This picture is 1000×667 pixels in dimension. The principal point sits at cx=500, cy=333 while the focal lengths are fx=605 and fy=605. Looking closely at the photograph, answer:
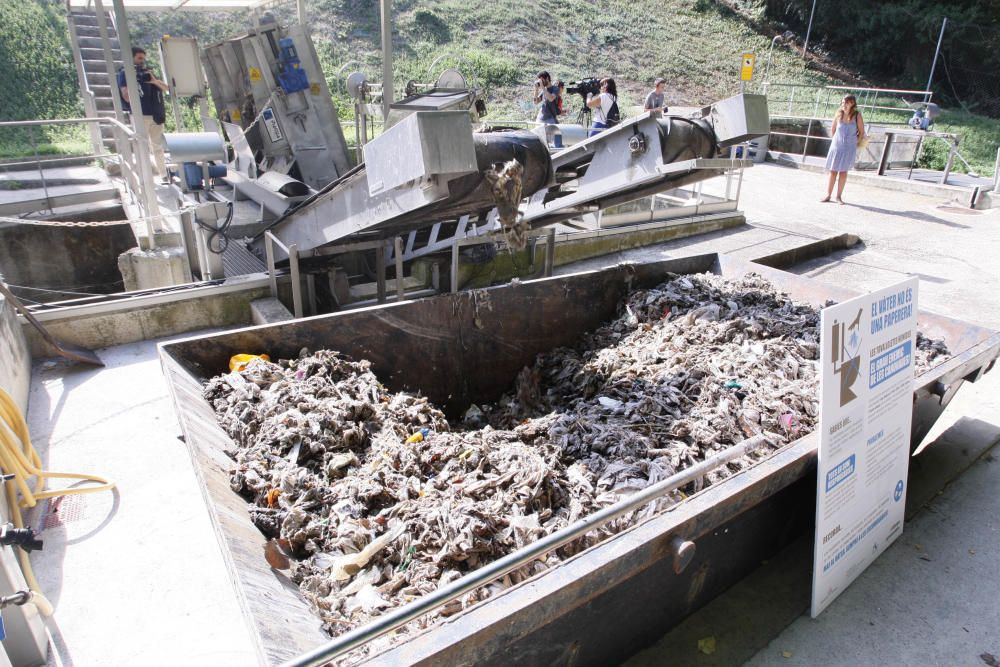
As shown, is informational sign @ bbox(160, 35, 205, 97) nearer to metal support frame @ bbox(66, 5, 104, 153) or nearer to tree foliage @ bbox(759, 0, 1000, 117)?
metal support frame @ bbox(66, 5, 104, 153)

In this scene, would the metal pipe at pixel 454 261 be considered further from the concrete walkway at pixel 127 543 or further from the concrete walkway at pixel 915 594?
the concrete walkway at pixel 915 594

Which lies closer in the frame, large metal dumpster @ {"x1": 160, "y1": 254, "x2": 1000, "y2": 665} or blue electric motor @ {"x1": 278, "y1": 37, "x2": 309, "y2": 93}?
large metal dumpster @ {"x1": 160, "y1": 254, "x2": 1000, "y2": 665}

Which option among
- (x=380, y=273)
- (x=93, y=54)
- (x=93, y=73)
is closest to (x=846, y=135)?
(x=380, y=273)

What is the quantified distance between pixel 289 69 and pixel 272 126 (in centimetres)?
64

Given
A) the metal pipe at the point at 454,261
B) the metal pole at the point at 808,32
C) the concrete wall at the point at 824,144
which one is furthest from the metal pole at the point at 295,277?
the metal pole at the point at 808,32

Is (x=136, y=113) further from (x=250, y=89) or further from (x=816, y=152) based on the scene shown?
(x=816, y=152)

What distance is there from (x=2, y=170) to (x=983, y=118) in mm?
29311

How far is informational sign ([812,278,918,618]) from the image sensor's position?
2.33 metres

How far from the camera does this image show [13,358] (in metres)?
3.86

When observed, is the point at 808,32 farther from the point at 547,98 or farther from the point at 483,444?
the point at 483,444

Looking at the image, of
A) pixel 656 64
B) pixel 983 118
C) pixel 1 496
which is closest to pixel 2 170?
pixel 1 496

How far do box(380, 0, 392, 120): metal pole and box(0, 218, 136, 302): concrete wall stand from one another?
4.87 metres

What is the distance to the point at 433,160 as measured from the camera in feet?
10.2

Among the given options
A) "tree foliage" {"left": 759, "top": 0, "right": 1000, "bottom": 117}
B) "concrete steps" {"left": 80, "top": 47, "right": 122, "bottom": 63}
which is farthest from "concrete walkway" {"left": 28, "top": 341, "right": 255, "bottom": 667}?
"tree foliage" {"left": 759, "top": 0, "right": 1000, "bottom": 117}
